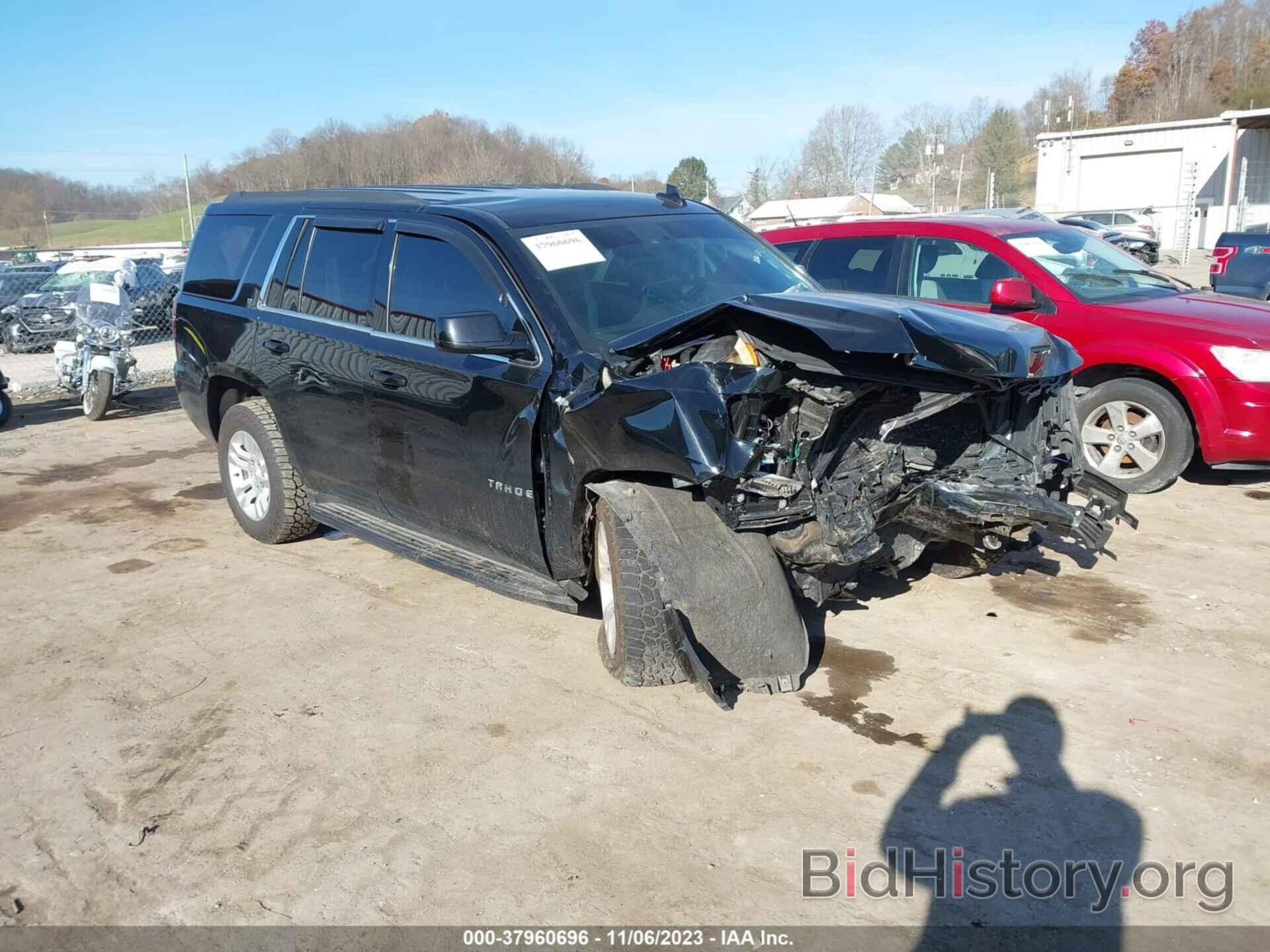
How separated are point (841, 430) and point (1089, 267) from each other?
430cm

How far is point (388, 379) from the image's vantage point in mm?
4633

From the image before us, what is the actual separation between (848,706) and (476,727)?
1.44 metres

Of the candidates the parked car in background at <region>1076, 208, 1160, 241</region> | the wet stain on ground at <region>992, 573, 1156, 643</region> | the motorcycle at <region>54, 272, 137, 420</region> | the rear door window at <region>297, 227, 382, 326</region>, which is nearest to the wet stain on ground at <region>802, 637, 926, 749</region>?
the wet stain on ground at <region>992, 573, 1156, 643</region>

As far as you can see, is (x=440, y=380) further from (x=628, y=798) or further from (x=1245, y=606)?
(x=1245, y=606)

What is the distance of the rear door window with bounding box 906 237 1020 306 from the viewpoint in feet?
22.1

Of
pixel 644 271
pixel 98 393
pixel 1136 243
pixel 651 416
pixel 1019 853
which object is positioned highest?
pixel 1136 243

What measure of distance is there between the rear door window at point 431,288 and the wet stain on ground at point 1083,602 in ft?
9.51

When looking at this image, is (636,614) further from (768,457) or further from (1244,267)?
(1244,267)

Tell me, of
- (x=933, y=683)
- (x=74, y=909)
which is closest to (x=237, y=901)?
(x=74, y=909)

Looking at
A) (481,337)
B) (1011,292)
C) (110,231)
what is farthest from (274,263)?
(110,231)

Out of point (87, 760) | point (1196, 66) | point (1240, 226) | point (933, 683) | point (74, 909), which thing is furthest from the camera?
point (1196, 66)

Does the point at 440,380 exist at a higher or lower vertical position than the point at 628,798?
higher

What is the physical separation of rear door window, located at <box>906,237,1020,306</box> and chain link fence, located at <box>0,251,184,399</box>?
1104cm

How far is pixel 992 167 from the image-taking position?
6094 centimetres
